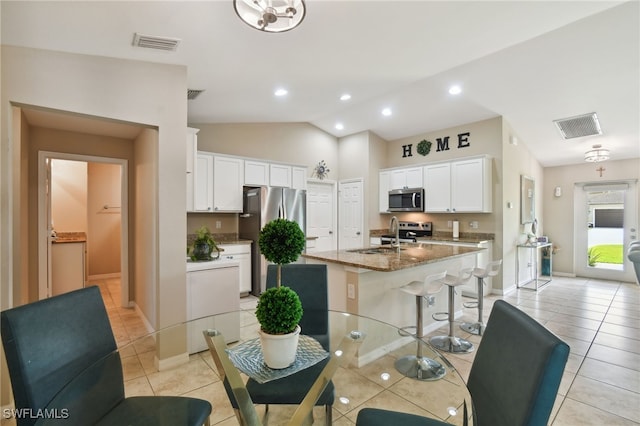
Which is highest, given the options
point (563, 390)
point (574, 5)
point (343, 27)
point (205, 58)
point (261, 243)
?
point (574, 5)

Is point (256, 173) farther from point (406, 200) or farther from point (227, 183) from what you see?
point (406, 200)

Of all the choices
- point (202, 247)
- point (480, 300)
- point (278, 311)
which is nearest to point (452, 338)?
point (480, 300)

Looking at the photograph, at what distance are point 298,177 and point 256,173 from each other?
2.89 ft

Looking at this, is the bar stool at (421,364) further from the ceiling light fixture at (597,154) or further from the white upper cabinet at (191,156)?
the ceiling light fixture at (597,154)

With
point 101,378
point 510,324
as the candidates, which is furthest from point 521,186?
point 101,378

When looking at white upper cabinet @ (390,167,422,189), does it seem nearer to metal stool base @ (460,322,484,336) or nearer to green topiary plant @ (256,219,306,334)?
metal stool base @ (460,322,484,336)

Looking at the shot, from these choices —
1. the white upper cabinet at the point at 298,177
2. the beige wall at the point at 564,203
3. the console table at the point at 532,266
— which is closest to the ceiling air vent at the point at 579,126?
the beige wall at the point at 564,203

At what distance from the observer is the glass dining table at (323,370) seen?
4.27 ft

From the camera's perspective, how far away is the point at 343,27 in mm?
2471

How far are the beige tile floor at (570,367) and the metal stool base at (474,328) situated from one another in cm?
9

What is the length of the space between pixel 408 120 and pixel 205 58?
387 centimetres

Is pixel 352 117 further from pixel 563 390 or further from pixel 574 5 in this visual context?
pixel 563 390

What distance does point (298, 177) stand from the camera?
5.56m

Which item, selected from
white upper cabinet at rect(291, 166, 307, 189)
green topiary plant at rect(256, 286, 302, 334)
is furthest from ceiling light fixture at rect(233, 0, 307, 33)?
white upper cabinet at rect(291, 166, 307, 189)
